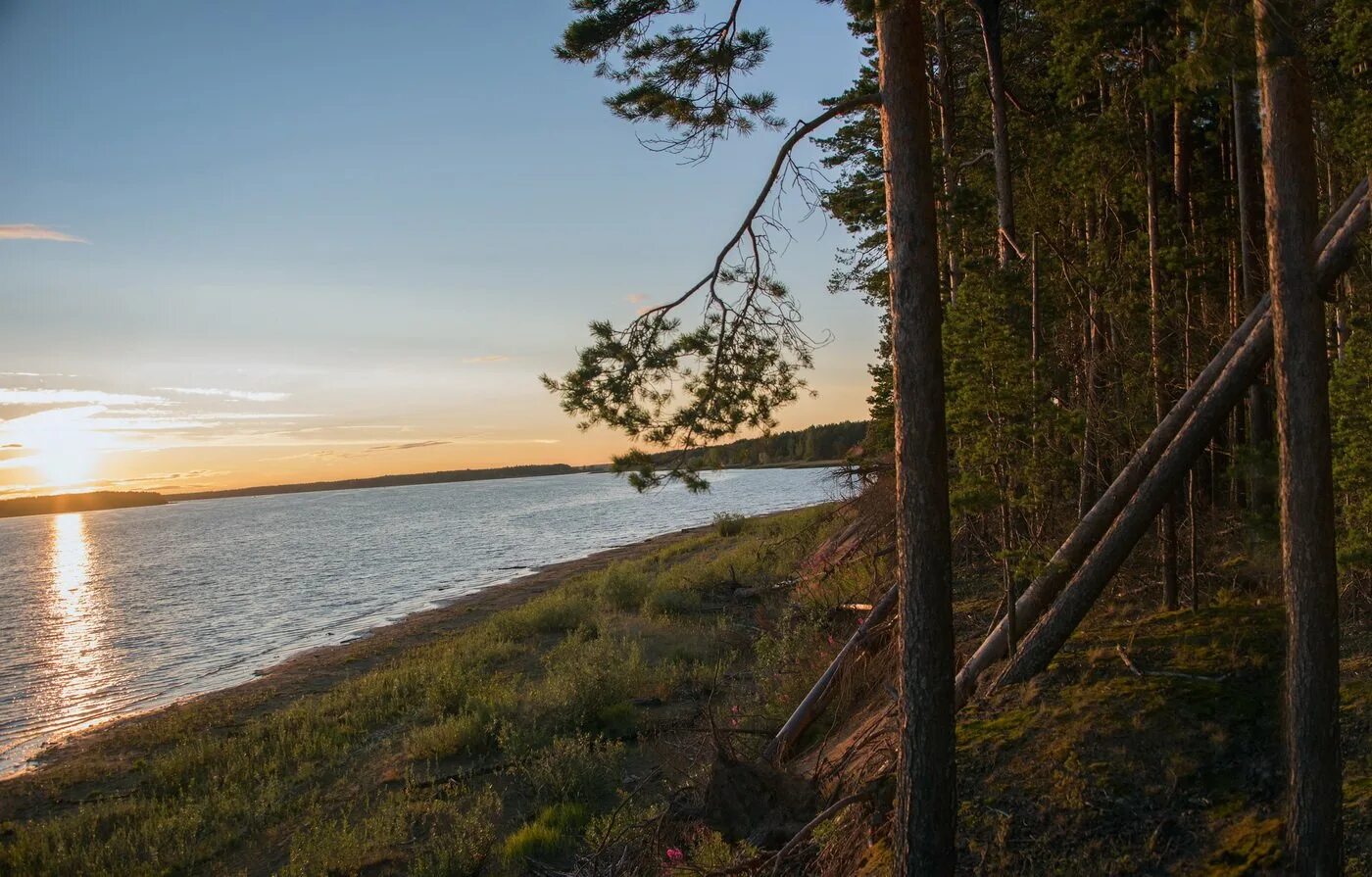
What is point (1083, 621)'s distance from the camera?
791 cm

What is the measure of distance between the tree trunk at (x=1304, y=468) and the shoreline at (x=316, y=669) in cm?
1482

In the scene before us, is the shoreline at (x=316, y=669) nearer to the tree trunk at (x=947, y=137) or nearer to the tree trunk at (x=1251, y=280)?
the tree trunk at (x=947, y=137)

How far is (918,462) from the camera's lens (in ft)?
15.3

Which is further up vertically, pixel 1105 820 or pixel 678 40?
pixel 678 40

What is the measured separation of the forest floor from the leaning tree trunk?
2.29ft

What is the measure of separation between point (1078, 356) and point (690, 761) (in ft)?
21.7

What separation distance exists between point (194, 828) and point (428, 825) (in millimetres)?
2906

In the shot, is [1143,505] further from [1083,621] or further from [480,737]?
[480,737]

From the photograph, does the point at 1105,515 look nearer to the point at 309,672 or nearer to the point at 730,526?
the point at 309,672

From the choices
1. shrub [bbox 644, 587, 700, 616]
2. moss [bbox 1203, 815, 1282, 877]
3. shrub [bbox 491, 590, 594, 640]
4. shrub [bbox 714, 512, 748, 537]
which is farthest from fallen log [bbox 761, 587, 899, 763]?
shrub [bbox 714, 512, 748, 537]

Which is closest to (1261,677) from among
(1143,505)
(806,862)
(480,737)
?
(1143,505)

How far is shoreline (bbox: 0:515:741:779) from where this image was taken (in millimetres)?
13688

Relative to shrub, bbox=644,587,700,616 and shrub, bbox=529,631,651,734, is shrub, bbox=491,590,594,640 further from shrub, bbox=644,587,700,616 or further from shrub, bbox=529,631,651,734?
shrub, bbox=529,631,651,734

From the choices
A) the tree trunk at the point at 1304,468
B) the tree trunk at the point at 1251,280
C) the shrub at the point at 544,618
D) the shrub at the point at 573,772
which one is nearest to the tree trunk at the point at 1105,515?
the tree trunk at the point at 1251,280
